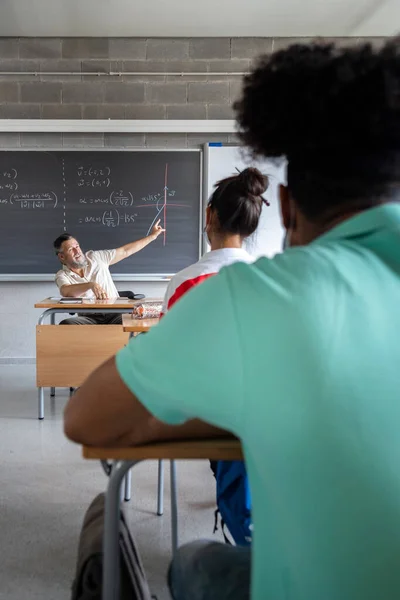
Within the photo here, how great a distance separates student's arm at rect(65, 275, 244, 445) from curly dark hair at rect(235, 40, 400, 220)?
201 millimetres

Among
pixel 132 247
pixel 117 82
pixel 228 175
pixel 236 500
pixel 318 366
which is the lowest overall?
pixel 236 500

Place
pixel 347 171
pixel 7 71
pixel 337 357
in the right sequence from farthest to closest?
pixel 7 71 < pixel 347 171 < pixel 337 357

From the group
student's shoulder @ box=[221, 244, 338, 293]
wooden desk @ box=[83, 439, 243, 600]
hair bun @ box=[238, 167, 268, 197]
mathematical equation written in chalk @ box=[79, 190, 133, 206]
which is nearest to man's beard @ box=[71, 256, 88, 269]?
→ mathematical equation written in chalk @ box=[79, 190, 133, 206]

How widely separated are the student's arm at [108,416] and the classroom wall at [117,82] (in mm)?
4393

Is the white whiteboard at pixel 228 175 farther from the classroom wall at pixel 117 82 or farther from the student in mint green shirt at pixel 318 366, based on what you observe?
the student in mint green shirt at pixel 318 366

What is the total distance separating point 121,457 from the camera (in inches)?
35.2

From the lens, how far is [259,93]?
0.73 meters

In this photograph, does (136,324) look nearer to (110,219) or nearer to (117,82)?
(110,219)

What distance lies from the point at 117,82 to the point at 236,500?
4233 millimetres

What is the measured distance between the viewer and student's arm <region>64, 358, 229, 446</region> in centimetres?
71

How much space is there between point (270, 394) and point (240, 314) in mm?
88

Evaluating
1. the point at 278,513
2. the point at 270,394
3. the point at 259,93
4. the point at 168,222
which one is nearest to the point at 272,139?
the point at 259,93

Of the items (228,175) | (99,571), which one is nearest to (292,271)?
(99,571)

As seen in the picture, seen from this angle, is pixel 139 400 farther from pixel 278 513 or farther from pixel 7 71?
pixel 7 71
